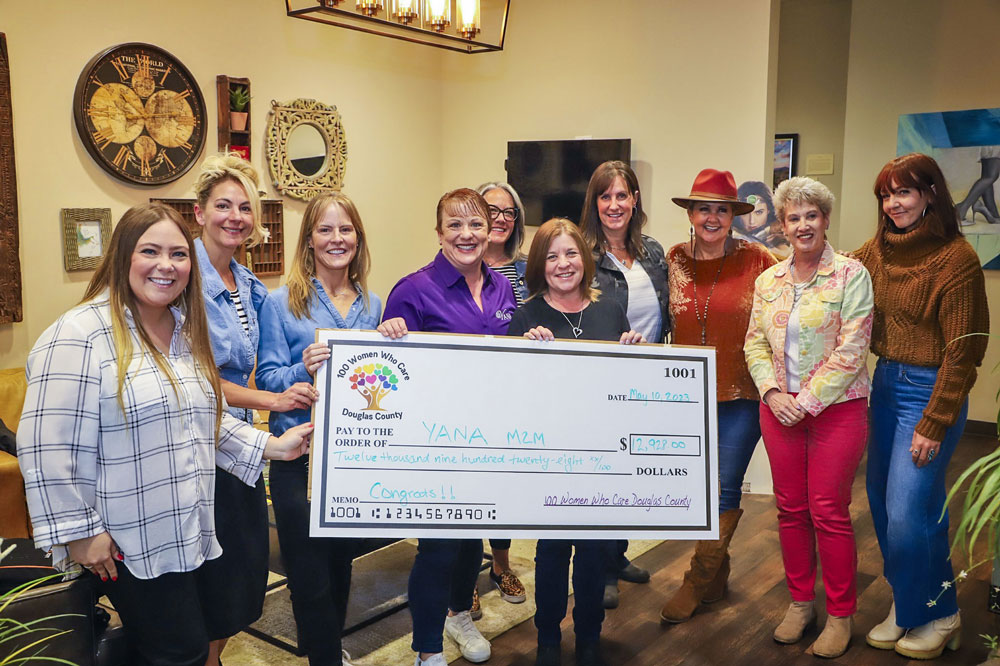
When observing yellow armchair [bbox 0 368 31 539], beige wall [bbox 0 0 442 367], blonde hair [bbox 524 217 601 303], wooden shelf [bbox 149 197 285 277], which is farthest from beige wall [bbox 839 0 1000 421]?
yellow armchair [bbox 0 368 31 539]

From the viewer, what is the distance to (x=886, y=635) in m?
2.79

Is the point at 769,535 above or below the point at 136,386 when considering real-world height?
below

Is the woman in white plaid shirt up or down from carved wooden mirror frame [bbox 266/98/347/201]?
down

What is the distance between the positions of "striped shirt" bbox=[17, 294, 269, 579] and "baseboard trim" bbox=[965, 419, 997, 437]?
5499mm

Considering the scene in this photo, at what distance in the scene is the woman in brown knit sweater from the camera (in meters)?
2.48

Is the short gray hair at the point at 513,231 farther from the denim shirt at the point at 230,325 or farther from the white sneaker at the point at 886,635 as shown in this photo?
the white sneaker at the point at 886,635

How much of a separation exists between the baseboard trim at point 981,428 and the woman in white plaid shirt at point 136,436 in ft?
18.0

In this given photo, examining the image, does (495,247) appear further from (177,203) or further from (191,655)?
(177,203)

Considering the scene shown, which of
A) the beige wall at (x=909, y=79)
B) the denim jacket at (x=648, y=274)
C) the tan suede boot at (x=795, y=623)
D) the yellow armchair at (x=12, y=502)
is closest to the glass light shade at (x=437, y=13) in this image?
the denim jacket at (x=648, y=274)

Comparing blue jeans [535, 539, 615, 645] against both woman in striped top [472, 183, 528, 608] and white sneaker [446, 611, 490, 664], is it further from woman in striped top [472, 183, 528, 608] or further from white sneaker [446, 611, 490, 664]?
woman in striped top [472, 183, 528, 608]

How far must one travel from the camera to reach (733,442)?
291cm

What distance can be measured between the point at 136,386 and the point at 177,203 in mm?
2915

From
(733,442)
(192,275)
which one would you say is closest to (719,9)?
(733,442)

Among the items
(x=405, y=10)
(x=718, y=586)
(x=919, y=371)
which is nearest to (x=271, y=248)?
(x=405, y=10)
